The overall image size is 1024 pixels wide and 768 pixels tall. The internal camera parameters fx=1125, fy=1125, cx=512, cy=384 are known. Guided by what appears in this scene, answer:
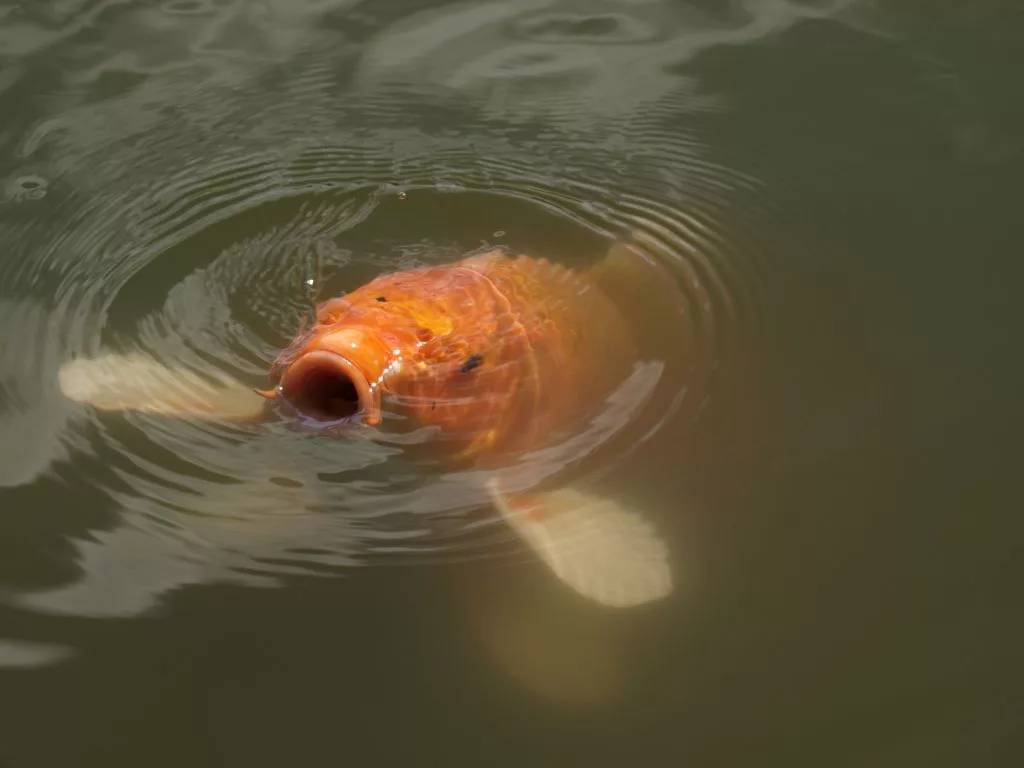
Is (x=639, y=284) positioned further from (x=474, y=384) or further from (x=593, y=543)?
(x=593, y=543)

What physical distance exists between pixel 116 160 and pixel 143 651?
5.13 feet

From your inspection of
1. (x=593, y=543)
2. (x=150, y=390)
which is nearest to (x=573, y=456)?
(x=593, y=543)

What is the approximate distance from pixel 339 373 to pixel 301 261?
2.10 feet

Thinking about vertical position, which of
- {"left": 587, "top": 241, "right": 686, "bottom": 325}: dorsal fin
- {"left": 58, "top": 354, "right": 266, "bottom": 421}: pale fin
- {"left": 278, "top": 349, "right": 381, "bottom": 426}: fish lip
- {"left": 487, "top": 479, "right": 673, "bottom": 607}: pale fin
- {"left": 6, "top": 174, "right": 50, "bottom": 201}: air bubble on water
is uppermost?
{"left": 6, "top": 174, "right": 50, "bottom": 201}: air bubble on water

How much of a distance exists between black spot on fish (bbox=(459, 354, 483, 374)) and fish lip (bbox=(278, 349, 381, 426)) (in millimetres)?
193

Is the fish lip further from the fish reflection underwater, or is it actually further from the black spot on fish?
the black spot on fish

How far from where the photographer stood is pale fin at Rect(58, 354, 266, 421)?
7.55 ft

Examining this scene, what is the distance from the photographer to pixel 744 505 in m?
2.20

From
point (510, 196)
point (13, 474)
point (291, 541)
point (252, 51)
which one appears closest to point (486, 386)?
point (291, 541)

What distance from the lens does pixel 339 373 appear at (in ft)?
7.16

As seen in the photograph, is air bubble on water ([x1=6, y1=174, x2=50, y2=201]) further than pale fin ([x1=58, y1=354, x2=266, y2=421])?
Yes

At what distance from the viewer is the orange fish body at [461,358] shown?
2215 millimetres

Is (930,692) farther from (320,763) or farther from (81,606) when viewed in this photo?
(81,606)

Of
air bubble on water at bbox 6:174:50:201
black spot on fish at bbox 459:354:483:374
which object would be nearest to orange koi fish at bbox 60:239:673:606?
black spot on fish at bbox 459:354:483:374
